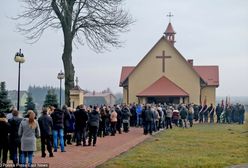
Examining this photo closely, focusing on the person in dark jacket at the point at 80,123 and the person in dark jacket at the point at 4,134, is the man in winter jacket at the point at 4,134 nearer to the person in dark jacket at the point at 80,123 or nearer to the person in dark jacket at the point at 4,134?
the person in dark jacket at the point at 4,134

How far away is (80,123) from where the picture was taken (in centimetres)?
2014

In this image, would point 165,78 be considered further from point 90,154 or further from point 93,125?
point 90,154

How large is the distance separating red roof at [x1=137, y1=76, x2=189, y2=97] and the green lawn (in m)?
22.3

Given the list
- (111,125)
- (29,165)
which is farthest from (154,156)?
(111,125)

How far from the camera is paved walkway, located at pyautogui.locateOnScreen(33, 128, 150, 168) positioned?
14.9m

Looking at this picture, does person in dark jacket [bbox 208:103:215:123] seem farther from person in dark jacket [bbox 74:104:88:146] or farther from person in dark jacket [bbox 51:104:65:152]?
person in dark jacket [bbox 51:104:65:152]

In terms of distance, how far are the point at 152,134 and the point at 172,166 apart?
468 inches

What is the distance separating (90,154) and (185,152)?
12.3 ft

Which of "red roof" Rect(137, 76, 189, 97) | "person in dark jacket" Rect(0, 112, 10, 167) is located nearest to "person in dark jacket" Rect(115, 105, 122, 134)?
"person in dark jacket" Rect(0, 112, 10, 167)

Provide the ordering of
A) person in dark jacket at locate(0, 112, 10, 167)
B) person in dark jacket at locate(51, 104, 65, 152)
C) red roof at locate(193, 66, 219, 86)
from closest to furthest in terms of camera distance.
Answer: person in dark jacket at locate(0, 112, 10, 167) < person in dark jacket at locate(51, 104, 65, 152) < red roof at locate(193, 66, 219, 86)

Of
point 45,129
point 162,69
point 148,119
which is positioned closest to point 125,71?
point 162,69

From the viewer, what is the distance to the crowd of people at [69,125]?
13516mm

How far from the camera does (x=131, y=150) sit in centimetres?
1869

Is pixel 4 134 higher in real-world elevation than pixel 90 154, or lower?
higher
